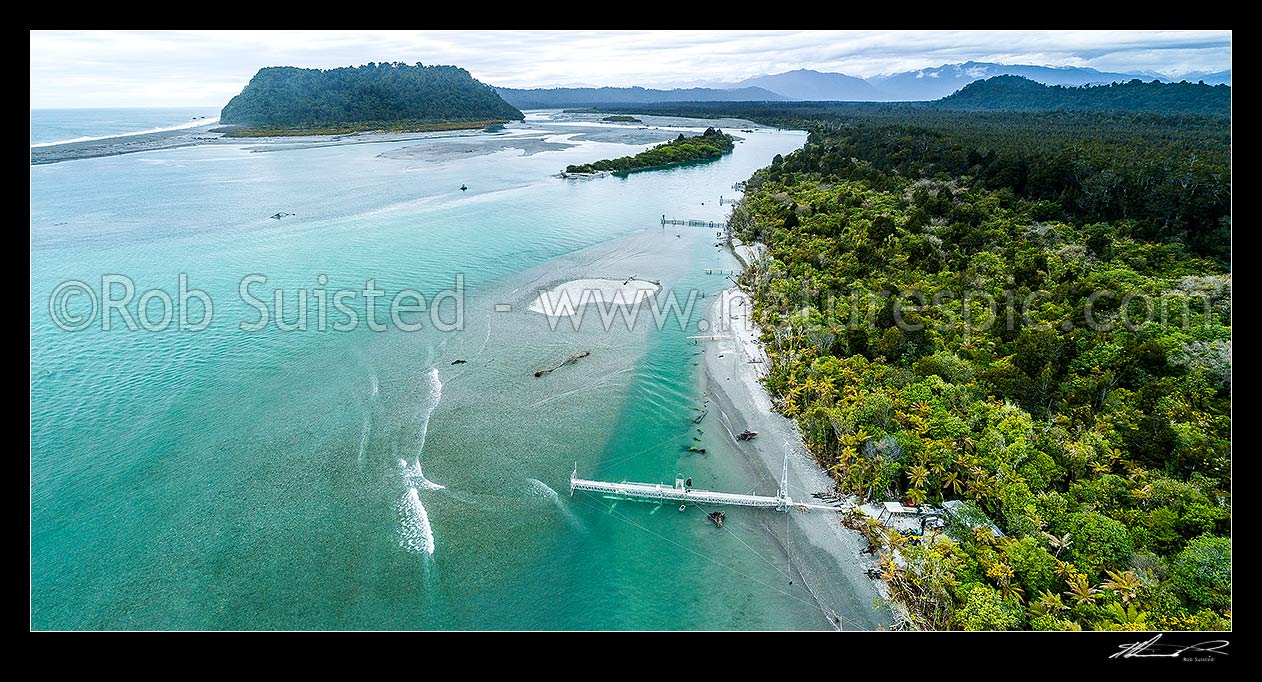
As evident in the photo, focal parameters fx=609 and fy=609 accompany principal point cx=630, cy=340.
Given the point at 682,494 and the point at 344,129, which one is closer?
the point at 682,494

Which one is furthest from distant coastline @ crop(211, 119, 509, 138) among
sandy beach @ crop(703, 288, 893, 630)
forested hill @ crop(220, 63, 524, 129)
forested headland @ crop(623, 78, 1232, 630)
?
sandy beach @ crop(703, 288, 893, 630)

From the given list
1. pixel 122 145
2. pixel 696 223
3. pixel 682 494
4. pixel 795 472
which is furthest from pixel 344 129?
pixel 795 472

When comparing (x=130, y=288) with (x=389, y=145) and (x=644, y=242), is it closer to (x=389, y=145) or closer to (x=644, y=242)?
(x=644, y=242)

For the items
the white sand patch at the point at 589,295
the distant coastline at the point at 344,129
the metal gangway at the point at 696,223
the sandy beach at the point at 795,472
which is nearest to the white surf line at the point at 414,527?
the sandy beach at the point at 795,472
